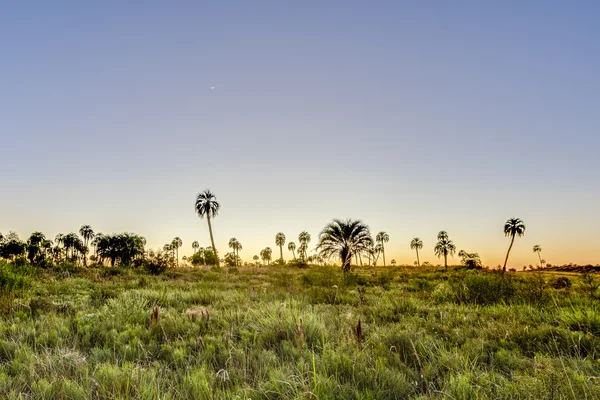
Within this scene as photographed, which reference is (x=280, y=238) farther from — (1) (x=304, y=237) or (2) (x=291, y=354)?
(2) (x=291, y=354)

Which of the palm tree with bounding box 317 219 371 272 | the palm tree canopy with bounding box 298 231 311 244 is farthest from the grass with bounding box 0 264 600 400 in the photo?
the palm tree canopy with bounding box 298 231 311 244

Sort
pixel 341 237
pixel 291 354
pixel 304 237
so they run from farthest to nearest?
pixel 304 237 → pixel 341 237 → pixel 291 354

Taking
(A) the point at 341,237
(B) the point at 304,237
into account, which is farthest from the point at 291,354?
(B) the point at 304,237

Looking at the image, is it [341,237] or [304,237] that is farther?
[304,237]

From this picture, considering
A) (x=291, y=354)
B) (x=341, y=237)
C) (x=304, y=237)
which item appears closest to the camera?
(x=291, y=354)

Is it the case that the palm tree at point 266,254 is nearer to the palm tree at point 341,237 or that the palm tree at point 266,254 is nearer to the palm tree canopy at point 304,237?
the palm tree canopy at point 304,237

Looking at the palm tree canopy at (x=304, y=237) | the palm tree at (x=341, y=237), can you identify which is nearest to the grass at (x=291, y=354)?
the palm tree at (x=341, y=237)

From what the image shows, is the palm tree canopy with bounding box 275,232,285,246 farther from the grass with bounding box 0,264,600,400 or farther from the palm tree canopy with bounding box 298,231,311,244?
the grass with bounding box 0,264,600,400

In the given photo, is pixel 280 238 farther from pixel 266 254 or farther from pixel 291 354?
pixel 291 354

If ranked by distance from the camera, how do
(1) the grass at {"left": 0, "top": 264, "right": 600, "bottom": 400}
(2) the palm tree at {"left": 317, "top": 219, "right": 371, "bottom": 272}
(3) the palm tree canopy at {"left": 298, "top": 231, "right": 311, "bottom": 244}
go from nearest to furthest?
(1) the grass at {"left": 0, "top": 264, "right": 600, "bottom": 400} < (2) the palm tree at {"left": 317, "top": 219, "right": 371, "bottom": 272} < (3) the palm tree canopy at {"left": 298, "top": 231, "right": 311, "bottom": 244}

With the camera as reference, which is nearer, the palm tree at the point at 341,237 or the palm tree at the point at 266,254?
the palm tree at the point at 341,237

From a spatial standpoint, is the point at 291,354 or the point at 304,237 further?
the point at 304,237

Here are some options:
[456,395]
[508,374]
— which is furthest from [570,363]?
[456,395]

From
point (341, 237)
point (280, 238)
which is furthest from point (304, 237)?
point (341, 237)
